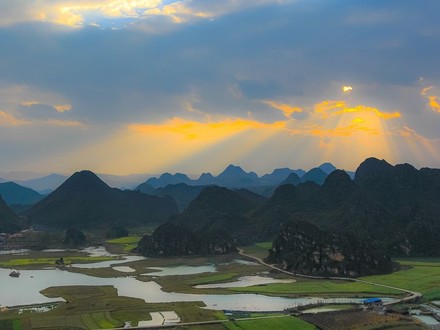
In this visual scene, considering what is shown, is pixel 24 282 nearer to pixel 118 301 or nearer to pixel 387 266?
pixel 118 301

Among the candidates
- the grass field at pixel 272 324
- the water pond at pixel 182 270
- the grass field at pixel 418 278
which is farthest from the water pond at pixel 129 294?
the grass field at pixel 418 278

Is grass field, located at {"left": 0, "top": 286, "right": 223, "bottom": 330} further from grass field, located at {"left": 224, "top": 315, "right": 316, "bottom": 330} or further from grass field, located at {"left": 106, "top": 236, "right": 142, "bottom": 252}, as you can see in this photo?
grass field, located at {"left": 106, "top": 236, "right": 142, "bottom": 252}

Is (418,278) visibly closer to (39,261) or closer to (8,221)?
(39,261)

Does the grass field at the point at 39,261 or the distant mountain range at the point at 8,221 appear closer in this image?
the grass field at the point at 39,261

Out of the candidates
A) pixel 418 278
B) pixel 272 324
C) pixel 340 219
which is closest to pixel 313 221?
pixel 340 219

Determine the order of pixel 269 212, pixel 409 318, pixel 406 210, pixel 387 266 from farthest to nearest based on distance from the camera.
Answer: pixel 269 212, pixel 406 210, pixel 387 266, pixel 409 318

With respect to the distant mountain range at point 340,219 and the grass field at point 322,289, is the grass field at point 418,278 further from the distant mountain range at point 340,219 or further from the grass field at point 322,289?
the distant mountain range at point 340,219

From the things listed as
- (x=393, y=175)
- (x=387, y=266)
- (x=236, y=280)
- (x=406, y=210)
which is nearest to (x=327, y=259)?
(x=387, y=266)

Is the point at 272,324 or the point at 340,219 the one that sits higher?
the point at 340,219
